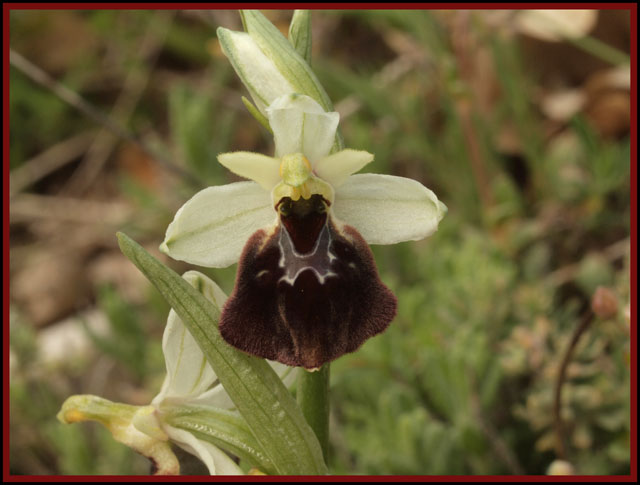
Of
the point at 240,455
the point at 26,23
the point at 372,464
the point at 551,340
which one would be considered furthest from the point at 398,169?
the point at 240,455

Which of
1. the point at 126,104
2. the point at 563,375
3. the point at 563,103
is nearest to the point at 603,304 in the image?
the point at 563,375

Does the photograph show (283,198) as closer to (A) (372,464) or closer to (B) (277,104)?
(B) (277,104)

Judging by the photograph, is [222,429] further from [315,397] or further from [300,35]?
[300,35]

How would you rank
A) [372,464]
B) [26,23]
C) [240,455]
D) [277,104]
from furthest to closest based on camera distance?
[26,23] < [372,464] < [240,455] < [277,104]

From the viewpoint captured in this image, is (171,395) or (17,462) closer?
(171,395)

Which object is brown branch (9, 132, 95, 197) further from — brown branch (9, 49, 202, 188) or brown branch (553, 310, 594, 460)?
brown branch (553, 310, 594, 460)

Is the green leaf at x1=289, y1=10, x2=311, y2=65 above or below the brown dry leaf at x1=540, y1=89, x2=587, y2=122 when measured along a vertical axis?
below

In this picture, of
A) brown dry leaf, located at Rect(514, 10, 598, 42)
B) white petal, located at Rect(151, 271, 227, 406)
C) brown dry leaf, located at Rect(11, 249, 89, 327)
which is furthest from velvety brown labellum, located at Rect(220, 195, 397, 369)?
brown dry leaf, located at Rect(11, 249, 89, 327)
